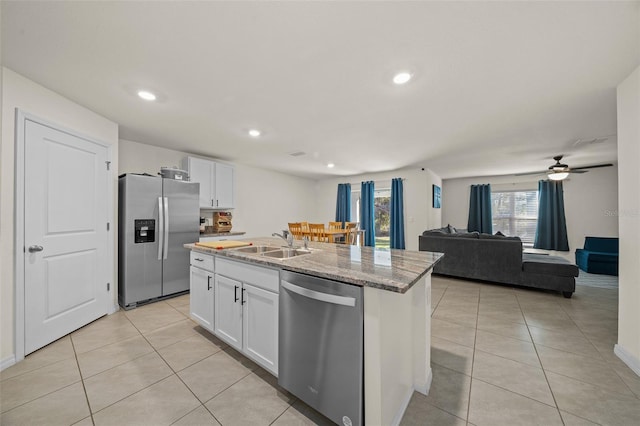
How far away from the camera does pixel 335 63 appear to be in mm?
1874

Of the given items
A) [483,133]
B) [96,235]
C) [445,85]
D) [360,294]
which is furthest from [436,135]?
[96,235]

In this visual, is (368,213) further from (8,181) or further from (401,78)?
(8,181)

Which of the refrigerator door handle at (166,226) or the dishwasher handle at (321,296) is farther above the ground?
the refrigerator door handle at (166,226)

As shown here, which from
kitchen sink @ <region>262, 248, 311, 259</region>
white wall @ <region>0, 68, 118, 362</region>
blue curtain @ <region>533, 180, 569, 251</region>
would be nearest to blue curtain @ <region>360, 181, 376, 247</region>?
blue curtain @ <region>533, 180, 569, 251</region>

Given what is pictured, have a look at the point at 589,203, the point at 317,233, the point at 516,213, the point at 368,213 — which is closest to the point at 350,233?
the point at 317,233

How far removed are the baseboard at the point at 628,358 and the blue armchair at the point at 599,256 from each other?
405 centimetres

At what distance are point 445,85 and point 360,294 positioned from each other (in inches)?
80.1

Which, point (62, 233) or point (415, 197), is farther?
point (415, 197)

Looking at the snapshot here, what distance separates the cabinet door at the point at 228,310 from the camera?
6.53 ft

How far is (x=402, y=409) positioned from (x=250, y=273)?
1.33 meters

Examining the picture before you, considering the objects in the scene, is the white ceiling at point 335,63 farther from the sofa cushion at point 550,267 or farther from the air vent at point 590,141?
the sofa cushion at point 550,267

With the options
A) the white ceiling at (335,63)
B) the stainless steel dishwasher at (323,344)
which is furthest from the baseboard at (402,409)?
the white ceiling at (335,63)

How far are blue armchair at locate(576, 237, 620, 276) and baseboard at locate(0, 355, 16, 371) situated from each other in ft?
28.2

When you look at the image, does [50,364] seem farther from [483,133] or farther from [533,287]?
[533,287]
